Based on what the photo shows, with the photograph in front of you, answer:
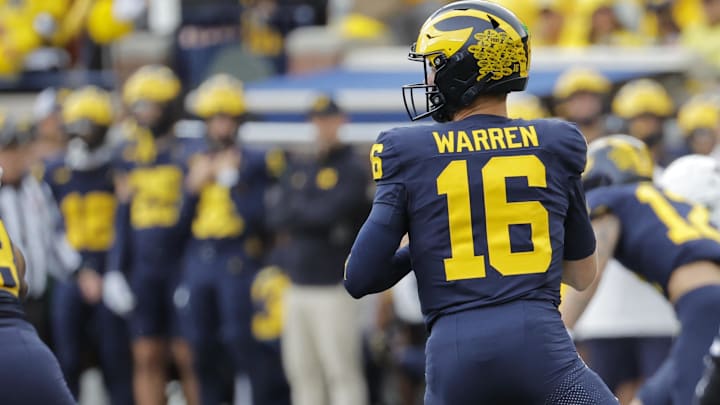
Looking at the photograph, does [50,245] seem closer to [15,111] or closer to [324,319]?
[324,319]

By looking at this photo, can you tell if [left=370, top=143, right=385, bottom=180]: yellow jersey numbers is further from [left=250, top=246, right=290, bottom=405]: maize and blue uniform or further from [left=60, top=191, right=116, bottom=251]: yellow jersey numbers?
[left=60, top=191, right=116, bottom=251]: yellow jersey numbers

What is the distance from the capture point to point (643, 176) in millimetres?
6984

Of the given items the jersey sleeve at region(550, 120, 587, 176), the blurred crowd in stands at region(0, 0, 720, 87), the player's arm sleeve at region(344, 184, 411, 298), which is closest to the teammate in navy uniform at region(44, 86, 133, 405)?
the blurred crowd in stands at region(0, 0, 720, 87)

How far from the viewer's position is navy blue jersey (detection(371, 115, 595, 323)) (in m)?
4.59


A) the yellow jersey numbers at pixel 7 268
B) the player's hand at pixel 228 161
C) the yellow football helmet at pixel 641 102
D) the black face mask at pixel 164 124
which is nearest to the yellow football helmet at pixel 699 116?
the yellow football helmet at pixel 641 102

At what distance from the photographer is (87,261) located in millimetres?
11203

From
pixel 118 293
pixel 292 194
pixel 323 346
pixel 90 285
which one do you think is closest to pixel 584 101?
pixel 292 194

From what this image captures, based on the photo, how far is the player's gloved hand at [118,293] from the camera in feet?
35.9

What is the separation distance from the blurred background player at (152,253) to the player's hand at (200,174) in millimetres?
265

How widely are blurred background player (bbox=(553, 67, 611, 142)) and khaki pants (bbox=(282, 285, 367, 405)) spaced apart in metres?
1.89

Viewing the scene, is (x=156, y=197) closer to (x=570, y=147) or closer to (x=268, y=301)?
(x=268, y=301)

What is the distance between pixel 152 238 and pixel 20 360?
5813mm

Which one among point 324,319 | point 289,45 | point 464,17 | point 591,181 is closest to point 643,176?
point 591,181

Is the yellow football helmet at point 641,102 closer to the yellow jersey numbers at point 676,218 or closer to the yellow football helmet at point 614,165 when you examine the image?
the yellow football helmet at point 614,165
